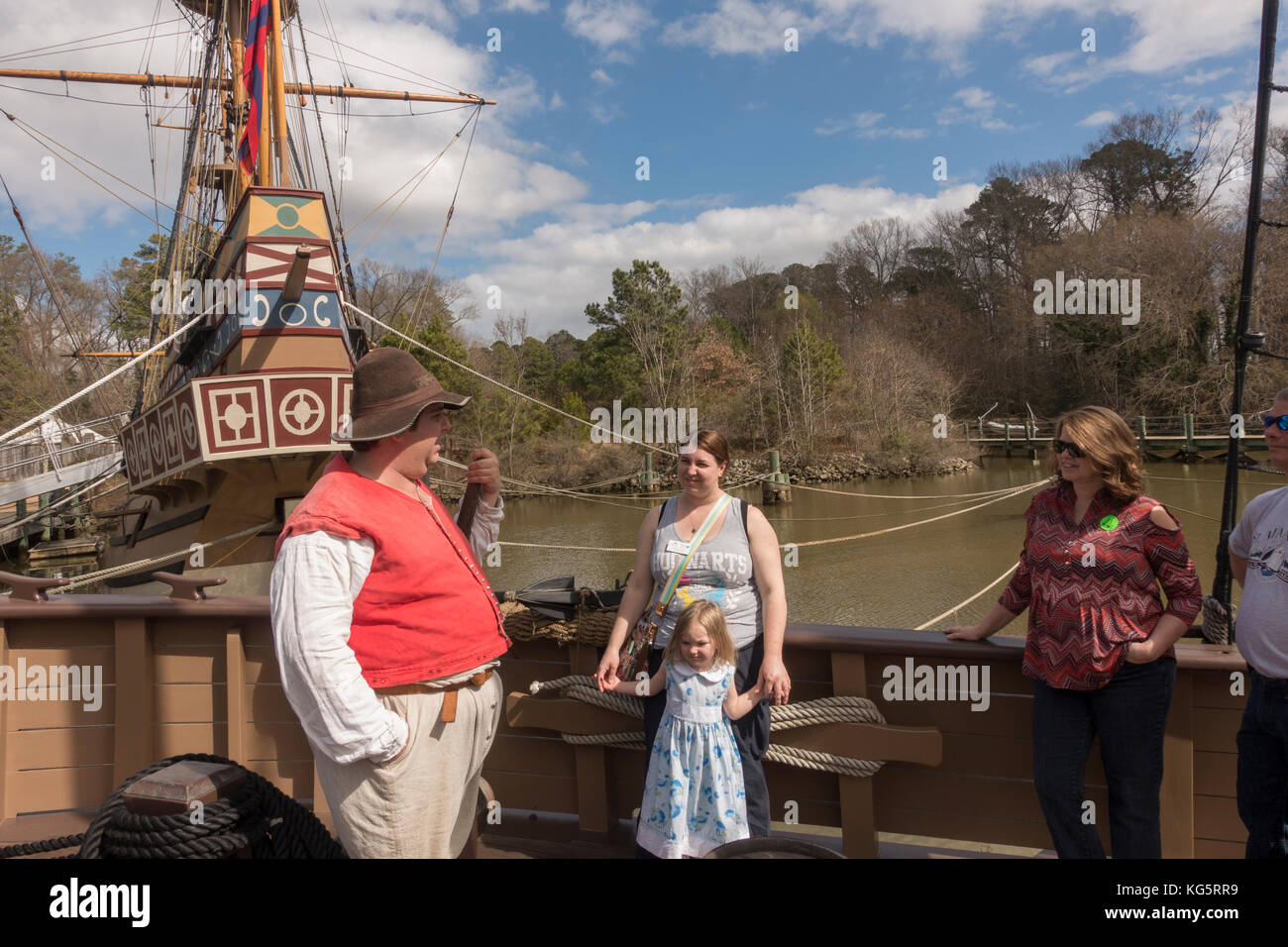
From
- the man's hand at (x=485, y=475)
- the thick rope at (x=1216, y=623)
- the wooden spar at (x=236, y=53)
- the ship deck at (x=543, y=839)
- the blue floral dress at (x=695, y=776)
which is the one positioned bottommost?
the ship deck at (x=543, y=839)

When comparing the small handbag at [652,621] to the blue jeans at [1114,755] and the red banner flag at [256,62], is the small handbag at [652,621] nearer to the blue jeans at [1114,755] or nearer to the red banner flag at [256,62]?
the blue jeans at [1114,755]

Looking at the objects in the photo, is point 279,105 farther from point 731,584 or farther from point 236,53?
point 731,584

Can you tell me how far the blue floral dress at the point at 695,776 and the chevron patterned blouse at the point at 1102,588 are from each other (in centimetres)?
83

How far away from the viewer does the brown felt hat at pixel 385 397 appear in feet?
5.44

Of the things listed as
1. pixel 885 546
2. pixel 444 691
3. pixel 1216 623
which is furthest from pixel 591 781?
pixel 885 546

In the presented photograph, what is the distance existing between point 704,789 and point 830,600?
10375mm

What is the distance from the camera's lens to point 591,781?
2.61 m

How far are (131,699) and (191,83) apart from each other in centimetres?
1643


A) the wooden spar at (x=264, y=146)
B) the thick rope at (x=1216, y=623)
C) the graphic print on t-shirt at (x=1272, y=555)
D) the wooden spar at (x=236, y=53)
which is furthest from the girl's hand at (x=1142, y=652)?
the wooden spar at (x=236, y=53)

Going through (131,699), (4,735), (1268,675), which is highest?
(1268,675)

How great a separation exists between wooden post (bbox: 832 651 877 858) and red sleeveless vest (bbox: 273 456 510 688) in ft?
3.78

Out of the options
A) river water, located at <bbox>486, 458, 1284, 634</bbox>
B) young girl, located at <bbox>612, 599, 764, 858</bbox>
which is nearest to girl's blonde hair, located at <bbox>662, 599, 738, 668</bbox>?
young girl, located at <bbox>612, 599, 764, 858</bbox>

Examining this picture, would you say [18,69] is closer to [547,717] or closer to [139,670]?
[139,670]
